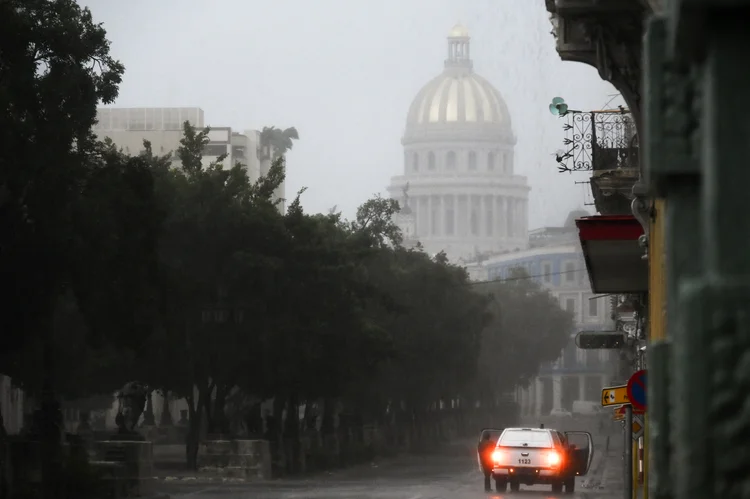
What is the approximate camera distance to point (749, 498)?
8.52 feet

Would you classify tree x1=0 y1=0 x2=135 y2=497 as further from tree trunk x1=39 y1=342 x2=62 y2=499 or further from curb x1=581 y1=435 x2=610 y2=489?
curb x1=581 y1=435 x2=610 y2=489

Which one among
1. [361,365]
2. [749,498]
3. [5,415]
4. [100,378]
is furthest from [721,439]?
A: [5,415]

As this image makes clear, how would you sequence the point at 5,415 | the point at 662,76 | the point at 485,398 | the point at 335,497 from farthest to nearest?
the point at 485,398 → the point at 5,415 → the point at 335,497 → the point at 662,76

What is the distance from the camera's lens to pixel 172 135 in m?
136

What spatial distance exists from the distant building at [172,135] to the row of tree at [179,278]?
4448cm

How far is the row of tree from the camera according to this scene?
36.5 metres

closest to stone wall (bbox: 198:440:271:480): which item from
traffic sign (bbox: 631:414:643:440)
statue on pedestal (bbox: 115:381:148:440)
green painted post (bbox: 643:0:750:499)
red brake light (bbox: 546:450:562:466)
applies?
statue on pedestal (bbox: 115:381:148:440)

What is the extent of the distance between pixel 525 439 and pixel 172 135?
94.2 metres

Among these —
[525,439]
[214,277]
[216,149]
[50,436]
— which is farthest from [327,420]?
[216,149]

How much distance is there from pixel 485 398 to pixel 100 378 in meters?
78.8

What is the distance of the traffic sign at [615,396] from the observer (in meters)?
26.6

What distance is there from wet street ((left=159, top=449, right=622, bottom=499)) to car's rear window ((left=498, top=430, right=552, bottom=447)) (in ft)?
3.83

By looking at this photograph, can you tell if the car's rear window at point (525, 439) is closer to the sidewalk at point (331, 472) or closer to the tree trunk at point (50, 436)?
the sidewalk at point (331, 472)

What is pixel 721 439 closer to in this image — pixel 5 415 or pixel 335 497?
pixel 335 497
